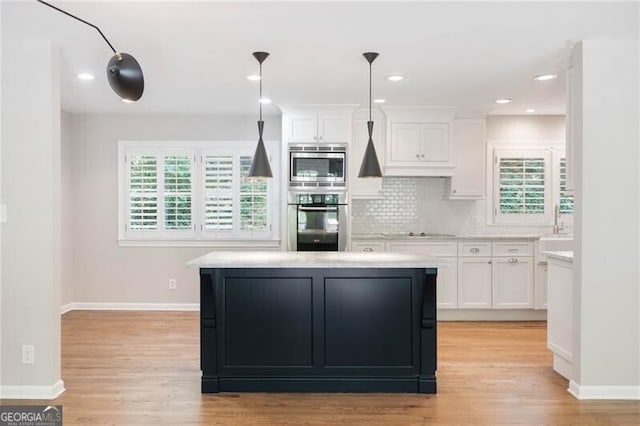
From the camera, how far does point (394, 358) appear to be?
11.6 feet

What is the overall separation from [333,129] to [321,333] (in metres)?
2.71

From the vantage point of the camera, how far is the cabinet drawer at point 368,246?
5656 millimetres

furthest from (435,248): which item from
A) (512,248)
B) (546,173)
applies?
(546,173)

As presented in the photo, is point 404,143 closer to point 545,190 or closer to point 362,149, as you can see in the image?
point 362,149

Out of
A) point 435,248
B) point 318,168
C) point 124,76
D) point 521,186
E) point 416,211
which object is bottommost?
point 435,248

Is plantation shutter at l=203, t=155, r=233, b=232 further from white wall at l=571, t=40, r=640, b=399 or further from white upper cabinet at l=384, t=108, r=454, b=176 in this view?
white wall at l=571, t=40, r=640, b=399

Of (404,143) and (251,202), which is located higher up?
(404,143)

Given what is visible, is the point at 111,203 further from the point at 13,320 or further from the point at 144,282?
the point at 13,320

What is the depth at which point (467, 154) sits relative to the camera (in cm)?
598

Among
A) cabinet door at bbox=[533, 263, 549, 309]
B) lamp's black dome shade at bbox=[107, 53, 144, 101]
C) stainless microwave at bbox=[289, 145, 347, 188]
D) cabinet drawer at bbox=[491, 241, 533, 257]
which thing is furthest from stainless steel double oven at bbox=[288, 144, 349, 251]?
lamp's black dome shade at bbox=[107, 53, 144, 101]

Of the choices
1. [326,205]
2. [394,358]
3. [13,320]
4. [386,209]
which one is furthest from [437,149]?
[13,320]

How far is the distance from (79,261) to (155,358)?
8.53 feet
